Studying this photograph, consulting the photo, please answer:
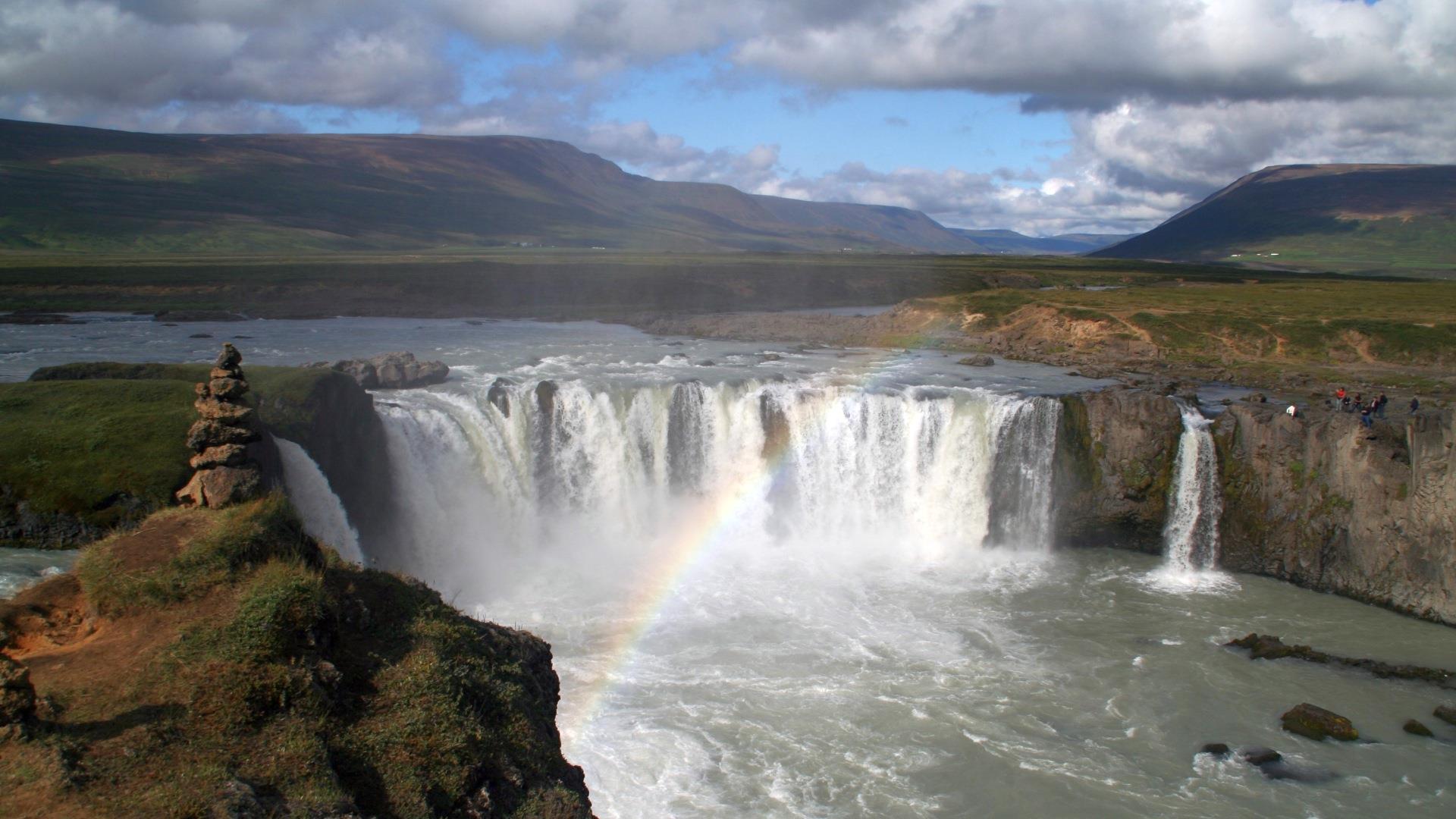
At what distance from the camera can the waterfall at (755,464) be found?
3197cm

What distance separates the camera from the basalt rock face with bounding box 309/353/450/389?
36.5 m

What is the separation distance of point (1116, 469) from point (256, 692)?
28411 mm

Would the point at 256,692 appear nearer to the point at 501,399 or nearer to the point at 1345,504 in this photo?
the point at 501,399

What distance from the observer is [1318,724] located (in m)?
20.4

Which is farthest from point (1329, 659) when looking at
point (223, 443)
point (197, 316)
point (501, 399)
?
point (197, 316)

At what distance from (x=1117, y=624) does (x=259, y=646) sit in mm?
22173

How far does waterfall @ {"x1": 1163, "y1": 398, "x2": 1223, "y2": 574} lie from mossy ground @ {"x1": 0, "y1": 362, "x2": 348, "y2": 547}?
27148 mm

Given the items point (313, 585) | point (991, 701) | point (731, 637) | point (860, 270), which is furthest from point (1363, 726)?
point (860, 270)

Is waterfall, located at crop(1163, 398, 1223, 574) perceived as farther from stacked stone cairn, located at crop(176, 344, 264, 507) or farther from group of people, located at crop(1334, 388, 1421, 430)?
stacked stone cairn, located at crop(176, 344, 264, 507)

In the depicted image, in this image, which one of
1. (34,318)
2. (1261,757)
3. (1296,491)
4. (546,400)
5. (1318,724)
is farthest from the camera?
(34,318)

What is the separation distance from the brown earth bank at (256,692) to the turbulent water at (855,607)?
5.64 m

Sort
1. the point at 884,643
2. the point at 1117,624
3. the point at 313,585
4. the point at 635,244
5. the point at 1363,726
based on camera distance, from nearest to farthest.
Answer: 1. the point at 313,585
2. the point at 1363,726
3. the point at 884,643
4. the point at 1117,624
5. the point at 635,244

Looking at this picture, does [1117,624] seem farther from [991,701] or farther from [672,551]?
[672,551]

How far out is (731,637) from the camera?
2448 cm
